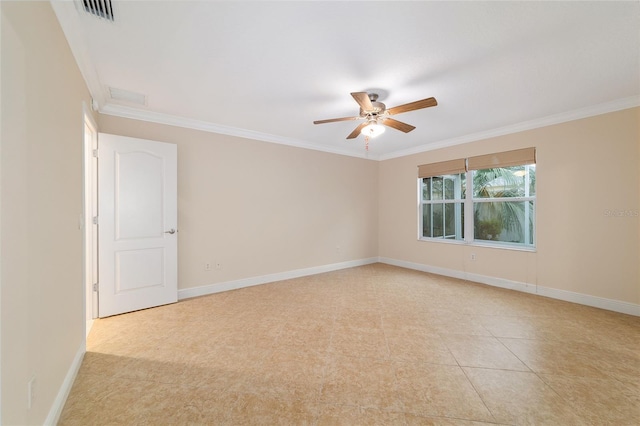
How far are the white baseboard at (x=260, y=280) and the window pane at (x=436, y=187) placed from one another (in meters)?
2.00

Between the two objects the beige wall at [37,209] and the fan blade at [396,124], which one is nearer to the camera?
the beige wall at [37,209]

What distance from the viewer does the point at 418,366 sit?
216 centimetres

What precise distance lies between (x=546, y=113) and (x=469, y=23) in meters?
2.64

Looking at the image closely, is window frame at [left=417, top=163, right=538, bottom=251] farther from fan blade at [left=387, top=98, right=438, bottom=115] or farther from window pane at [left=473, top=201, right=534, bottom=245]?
fan blade at [left=387, top=98, right=438, bottom=115]

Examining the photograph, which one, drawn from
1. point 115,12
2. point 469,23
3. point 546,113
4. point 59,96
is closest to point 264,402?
point 59,96

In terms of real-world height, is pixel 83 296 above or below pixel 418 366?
above

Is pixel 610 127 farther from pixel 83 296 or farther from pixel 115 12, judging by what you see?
pixel 83 296

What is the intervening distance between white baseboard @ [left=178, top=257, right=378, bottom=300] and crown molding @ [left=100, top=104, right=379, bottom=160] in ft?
7.55

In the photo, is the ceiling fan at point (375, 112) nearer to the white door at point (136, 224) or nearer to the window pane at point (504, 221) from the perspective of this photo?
the white door at point (136, 224)

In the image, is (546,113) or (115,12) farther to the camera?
(546,113)

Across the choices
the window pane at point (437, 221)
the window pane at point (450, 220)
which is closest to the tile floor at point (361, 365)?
the window pane at point (450, 220)

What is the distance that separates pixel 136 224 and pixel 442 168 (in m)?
4.96

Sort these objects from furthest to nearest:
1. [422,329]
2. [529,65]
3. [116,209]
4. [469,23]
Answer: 1. [116,209]
2. [422,329]
3. [529,65]
4. [469,23]

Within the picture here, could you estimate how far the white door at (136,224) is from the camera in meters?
3.15
